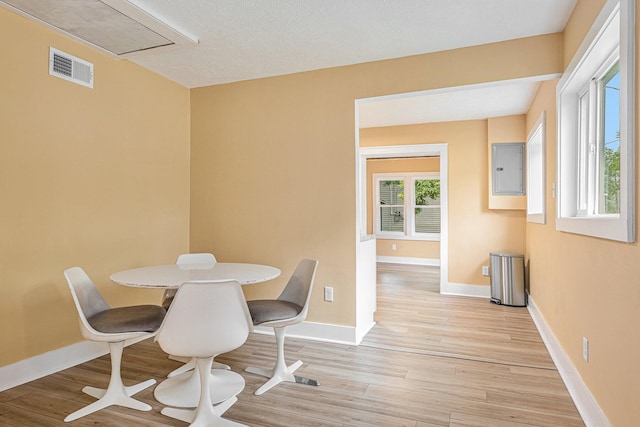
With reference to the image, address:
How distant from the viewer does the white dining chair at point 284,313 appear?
2.46m

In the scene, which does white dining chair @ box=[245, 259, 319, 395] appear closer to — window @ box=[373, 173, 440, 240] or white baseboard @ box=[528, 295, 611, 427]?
white baseboard @ box=[528, 295, 611, 427]

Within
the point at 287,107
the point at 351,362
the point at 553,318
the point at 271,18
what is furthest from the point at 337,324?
the point at 271,18

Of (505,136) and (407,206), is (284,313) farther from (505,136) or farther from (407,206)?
(407,206)

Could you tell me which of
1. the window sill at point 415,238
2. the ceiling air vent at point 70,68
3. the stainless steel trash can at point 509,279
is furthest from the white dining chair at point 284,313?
the window sill at point 415,238

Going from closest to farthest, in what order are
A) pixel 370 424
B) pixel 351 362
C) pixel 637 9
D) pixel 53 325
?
pixel 637 9 < pixel 370 424 < pixel 53 325 < pixel 351 362

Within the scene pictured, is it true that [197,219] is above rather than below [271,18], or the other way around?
below

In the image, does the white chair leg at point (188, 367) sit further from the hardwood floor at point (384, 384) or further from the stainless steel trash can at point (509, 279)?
the stainless steel trash can at point (509, 279)

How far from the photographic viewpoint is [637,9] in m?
1.47

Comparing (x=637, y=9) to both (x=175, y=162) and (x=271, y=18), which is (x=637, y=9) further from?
(x=175, y=162)

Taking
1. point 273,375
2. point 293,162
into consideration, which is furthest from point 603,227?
point 293,162

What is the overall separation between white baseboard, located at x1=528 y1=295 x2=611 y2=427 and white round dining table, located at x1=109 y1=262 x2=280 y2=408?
192 centimetres

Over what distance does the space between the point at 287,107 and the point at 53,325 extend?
2.58 meters

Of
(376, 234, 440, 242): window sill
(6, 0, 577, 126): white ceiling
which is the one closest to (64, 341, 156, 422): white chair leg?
(6, 0, 577, 126): white ceiling

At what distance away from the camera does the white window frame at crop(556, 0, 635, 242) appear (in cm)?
153
